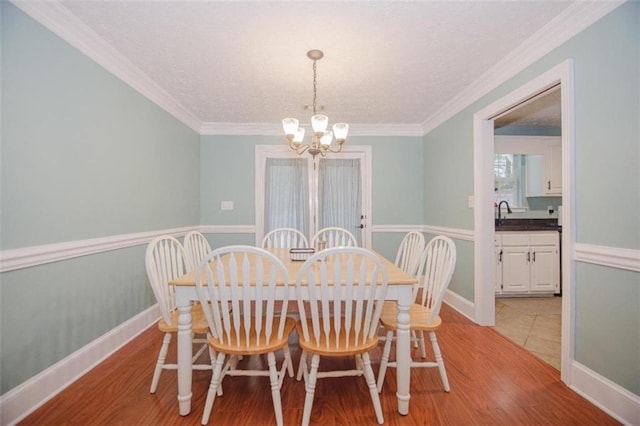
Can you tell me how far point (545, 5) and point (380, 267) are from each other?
1850 mm

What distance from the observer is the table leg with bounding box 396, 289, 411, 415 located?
1457 mm

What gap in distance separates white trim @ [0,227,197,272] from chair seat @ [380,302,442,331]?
2012 millimetres

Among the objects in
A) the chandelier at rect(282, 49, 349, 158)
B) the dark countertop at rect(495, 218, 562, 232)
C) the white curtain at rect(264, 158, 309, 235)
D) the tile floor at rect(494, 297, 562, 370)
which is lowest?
the tile floor at rect(494, 297, 562, 370)

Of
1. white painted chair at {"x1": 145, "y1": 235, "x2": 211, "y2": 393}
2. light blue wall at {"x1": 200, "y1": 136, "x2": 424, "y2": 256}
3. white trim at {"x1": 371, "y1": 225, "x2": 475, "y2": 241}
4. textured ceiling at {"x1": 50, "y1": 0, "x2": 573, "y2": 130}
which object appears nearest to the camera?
white painted chair at {"x1": 145, "y1": 235, "x2": 211, "y2": 393}

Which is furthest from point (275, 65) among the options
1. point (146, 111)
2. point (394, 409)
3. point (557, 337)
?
point (557, 337)

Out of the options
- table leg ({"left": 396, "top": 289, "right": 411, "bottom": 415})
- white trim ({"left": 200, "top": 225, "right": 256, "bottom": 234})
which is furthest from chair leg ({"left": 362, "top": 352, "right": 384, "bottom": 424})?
white trim ({"left": 200, "top": 225, "right": 256, "bottom": 234})

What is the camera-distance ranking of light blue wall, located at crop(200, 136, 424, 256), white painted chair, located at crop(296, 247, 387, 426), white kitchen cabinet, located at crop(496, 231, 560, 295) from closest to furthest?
white painted chair, located at crop(296, 247, 387, 426)
white kitchen cabinet, located at crop(496, 231, 560, 295)
light blue wall, located at crop(200, 136, 424, 256)

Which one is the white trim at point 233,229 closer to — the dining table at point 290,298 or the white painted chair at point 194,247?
the white painted chair at point 194,247

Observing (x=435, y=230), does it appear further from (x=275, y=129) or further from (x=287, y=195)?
(x=275, y=129)

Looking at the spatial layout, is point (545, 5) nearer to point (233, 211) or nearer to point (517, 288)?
point (517, 288)

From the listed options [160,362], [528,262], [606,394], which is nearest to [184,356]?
[160,362]

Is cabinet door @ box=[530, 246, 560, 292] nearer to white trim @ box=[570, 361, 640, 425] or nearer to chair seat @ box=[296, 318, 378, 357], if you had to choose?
white trim @ box=[570, 361, 640, 425]

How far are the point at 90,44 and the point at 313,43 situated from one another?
1533mm

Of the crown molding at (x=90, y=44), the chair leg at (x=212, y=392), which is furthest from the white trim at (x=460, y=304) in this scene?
the crown molding at (x=90, y=44)
